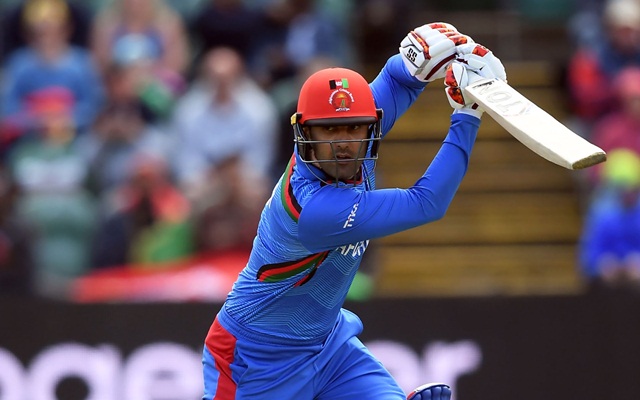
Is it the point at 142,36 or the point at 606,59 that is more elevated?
the point at 142,36

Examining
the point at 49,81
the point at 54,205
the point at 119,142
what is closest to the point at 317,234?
the point at 54,205

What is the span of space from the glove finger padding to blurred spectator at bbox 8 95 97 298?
12.9 ft

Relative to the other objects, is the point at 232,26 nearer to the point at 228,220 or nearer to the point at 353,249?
the point at 228,220

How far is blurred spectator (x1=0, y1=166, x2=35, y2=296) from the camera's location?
776cm

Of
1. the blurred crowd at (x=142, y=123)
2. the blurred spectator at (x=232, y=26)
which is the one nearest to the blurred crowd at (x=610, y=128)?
the blurred crowd at (x=142, y=123)

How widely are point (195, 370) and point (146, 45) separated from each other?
3076 millimetres

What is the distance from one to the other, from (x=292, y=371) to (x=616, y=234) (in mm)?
3930

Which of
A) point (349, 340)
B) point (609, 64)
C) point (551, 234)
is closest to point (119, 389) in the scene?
point (349, 340)

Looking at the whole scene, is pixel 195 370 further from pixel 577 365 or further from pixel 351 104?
pixel 351 104

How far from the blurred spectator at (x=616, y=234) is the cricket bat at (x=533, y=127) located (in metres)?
3.59

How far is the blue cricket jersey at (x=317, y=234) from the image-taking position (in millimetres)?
4531

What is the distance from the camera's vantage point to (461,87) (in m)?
4.64

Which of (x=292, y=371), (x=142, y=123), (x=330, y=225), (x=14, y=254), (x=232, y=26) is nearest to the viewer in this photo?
(x=330, y=225)

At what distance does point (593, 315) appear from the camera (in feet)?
24.8
